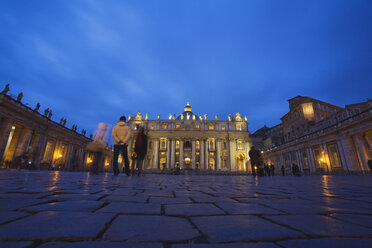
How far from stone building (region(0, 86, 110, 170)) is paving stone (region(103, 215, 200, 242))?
22.1 meters

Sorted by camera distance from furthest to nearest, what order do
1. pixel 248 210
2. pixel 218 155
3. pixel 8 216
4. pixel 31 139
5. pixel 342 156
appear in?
Result: pixel 218 155 → pixel 31 139 → pixel 342 156 → pixel 248 210 → pixel 8 216

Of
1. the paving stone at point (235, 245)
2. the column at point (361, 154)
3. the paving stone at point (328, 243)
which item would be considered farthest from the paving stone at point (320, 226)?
the column at point (361, 154)

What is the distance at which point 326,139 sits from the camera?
2256cm

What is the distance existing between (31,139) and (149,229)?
27.9 metres

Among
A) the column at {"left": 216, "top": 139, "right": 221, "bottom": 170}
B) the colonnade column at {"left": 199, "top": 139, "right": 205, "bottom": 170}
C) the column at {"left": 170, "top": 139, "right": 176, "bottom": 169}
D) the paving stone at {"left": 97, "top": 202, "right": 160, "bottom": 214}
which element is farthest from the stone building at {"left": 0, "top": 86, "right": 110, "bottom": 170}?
the column at {"left": 216, "top": 139, "right": 221, "bottom": 170}

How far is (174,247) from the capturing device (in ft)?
2.66

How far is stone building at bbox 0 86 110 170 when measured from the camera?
17.1m

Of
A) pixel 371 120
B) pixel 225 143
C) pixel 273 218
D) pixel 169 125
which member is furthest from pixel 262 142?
pixel 273 218

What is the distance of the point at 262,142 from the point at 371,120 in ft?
116

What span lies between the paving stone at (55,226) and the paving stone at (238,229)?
0.64 m

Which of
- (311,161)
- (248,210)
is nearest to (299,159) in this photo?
(311,161)

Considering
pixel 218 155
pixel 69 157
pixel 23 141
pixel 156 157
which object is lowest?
pixel 69 157

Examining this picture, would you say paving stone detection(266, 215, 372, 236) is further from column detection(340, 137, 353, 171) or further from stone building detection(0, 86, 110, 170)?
column detection(340, 137, 353, 171)

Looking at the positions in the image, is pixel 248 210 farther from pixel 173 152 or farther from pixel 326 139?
pixel 173 152
